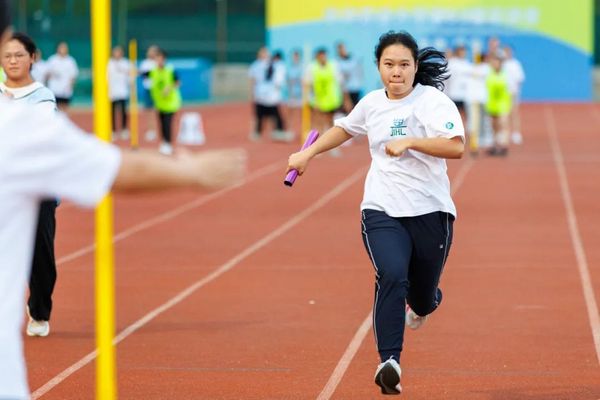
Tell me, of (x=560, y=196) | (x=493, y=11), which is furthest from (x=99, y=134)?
(x=493, y=11)

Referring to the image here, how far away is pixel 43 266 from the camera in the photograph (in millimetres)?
9156

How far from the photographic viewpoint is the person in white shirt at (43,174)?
347 cm

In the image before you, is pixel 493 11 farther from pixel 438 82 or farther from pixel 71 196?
pixel 71 196

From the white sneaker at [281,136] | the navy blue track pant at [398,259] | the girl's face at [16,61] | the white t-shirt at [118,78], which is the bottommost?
the white sneaker at [281,136]

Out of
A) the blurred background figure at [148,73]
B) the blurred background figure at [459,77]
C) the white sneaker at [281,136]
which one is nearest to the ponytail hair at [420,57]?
the blurred background figure at [459,77]

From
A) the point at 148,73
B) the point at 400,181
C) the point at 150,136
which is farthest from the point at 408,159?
the point at 150,136

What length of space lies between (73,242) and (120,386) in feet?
23.1

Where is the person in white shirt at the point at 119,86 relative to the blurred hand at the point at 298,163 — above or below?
below

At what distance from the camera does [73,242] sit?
14766 millimetres

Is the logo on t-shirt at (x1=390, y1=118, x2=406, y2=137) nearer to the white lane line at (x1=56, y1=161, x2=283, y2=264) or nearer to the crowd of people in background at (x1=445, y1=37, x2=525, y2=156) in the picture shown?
the white lane line at (x1=56, y1=161, x2=283, y2=264)

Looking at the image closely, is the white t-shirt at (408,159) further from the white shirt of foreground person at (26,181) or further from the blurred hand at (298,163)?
the white shirt of foreground person at (26,181)

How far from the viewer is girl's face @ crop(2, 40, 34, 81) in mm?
8617

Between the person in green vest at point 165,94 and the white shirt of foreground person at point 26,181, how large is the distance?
22500mm

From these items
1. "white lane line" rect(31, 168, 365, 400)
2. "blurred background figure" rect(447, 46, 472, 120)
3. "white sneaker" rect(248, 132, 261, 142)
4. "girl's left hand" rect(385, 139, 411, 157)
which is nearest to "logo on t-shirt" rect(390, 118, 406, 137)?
"girl's left hand" rect(385, 139, 411, 157)
